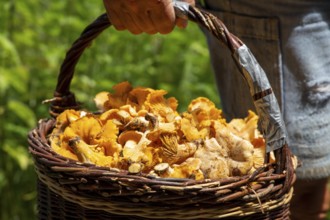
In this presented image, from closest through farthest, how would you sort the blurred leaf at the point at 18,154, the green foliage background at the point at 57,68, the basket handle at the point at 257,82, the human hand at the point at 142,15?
the basket handle at the point at 257,82
the human hand at the point at 142,15
the blurred leaf at the point at 18,154
the green foliage background at the point at 57,68

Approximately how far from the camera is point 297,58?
2.40m

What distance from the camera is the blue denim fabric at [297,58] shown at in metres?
2.39

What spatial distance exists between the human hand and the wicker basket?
0.06 meters

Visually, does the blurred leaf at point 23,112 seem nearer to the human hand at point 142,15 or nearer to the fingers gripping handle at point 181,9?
the human hand at point 142,15

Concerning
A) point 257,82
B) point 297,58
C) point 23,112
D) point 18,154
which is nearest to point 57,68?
point 23,112

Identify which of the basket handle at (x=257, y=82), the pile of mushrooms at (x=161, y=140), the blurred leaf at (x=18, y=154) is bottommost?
the blurred leaf at (x=18, y=154)

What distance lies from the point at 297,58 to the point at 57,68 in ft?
4.83

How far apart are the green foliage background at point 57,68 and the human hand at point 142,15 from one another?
1260 mm

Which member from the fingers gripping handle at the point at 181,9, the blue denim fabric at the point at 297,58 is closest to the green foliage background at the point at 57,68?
the blue denim fabric at the point at 297,58

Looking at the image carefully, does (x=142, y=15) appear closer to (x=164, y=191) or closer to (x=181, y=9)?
(x=181, y=9)

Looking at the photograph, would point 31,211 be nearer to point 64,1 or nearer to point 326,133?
point 64,1

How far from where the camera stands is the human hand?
6.38ft

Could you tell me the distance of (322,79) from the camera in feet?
7.91

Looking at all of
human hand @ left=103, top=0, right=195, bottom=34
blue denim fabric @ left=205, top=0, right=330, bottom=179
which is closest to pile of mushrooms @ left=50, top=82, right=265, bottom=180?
human hand @ left=103, top=0, right=195, bottom=34
